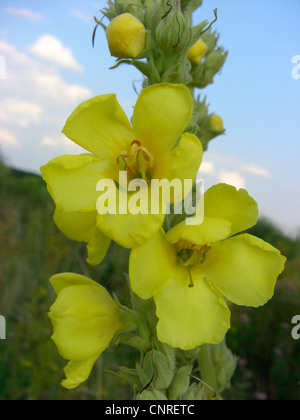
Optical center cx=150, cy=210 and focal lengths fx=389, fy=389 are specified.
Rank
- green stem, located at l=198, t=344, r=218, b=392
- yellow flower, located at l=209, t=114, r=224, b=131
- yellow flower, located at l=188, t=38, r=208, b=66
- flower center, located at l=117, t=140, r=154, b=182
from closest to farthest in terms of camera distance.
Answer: flower center, located at l=117, t=140, r=154, b=182 < green stem, located at l=198, t=344, r=218, b=392 < yellow flower, located at l=188, t=38, r=208, b=66 < yellow flower, located at l=209, t=114, r=224, b=131

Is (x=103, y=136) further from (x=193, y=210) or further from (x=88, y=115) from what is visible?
(x=193, y=210)

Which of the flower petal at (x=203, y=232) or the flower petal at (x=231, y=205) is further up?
the flower petal at (x=231, y=205)

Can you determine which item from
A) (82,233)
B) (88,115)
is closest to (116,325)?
(82,233)

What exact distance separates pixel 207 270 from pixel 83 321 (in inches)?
18.4

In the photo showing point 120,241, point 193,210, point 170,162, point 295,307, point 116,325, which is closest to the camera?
point 120,241

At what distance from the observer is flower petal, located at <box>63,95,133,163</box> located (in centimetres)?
120

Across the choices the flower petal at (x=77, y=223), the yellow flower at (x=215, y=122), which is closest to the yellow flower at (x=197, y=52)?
the yellow flower at (x=215, y=122)

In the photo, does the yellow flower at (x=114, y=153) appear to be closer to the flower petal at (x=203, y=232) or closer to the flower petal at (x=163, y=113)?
the flower petal at (x=163, y=113)

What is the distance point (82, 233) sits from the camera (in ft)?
4.15

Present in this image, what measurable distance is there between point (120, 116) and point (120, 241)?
44 centimetres

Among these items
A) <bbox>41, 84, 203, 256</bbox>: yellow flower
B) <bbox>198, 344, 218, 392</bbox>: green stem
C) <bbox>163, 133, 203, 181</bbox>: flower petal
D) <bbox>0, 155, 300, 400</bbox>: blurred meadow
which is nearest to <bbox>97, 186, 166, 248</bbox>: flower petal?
<bbox>41, 84, 203, 256</bbox>: yellow flower

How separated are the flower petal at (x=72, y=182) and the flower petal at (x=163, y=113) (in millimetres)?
205

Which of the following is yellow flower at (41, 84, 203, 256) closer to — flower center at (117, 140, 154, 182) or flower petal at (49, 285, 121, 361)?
flower center at (117, 140, 154, 182)

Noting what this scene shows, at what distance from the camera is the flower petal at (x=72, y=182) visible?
1.14 m
